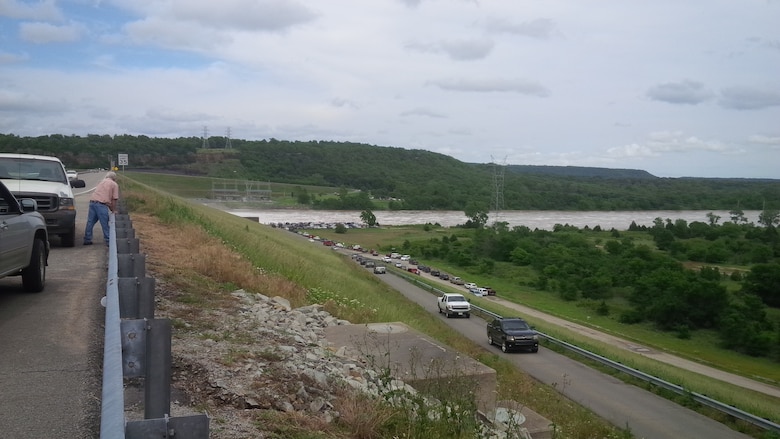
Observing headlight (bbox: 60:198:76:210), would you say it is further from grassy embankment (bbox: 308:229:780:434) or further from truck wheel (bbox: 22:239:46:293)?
grassy embankment (bbox: 308:229:780:434)

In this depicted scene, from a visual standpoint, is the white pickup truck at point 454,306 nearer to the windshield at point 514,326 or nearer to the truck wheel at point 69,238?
the windshield at point 514,326

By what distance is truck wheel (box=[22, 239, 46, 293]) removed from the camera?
9656 millimetres

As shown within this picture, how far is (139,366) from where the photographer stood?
429 cm

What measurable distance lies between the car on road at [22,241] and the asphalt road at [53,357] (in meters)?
0.36

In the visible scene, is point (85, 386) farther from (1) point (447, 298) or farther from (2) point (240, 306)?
(1) point (447, 298)

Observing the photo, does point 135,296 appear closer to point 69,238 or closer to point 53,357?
point 53,357

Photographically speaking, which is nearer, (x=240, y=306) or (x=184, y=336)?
→ (x=184, y=336)

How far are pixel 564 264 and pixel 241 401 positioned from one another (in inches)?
3074

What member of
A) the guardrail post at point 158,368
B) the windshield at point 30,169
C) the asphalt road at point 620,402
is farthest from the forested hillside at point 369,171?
the guardrail post at point 158,368

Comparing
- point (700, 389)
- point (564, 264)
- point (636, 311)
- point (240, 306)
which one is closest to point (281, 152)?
point (564, 264)

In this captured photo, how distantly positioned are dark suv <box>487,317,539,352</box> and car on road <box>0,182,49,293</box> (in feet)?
62.4

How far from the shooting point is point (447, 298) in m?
37.6

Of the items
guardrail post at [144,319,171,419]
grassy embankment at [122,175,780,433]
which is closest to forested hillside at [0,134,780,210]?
grassy embankment at [122,175,780,433]

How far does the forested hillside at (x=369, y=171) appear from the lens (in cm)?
7681
